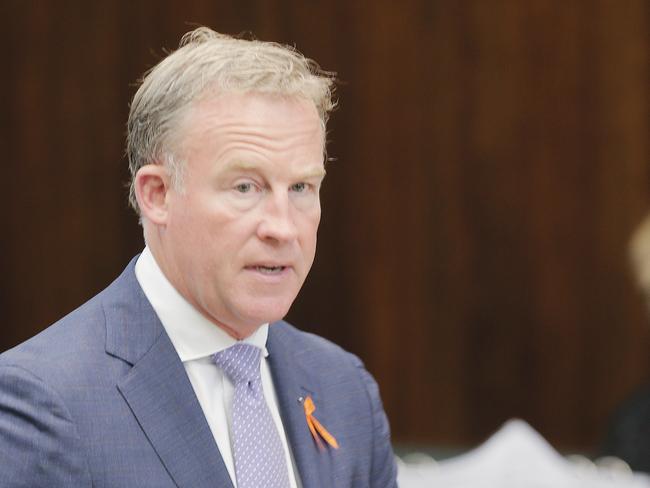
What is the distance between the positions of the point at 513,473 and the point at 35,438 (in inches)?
69.6

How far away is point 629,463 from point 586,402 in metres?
1.05

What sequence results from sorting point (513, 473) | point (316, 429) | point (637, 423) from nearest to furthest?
point (316, 429) < point (513, 473) < point (637, 423)

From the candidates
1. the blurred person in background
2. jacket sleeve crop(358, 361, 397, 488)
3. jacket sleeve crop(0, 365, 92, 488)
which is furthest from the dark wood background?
jacket sleeve crop(0, 365, 92, 488)

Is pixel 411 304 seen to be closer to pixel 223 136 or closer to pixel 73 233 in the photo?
pixel 73 233

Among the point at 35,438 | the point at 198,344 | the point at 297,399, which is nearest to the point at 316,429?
the point at 297,399

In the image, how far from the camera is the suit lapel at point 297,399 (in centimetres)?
207

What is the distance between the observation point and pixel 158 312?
200cm

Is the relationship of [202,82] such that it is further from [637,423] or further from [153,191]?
[637,423]

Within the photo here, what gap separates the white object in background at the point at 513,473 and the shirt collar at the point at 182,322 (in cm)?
135

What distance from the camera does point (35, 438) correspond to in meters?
1.73

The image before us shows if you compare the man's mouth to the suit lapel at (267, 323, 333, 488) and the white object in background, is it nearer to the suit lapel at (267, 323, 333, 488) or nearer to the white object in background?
the suit lapel at (267, 323, 333, 488)

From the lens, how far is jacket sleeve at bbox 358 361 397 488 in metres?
2.22

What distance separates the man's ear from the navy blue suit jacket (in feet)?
0.39

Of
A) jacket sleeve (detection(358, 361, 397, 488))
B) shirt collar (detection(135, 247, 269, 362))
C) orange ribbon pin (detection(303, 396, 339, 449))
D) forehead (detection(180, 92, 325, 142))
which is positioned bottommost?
jacket sleeve (detection(358, 361, 397, 488))
